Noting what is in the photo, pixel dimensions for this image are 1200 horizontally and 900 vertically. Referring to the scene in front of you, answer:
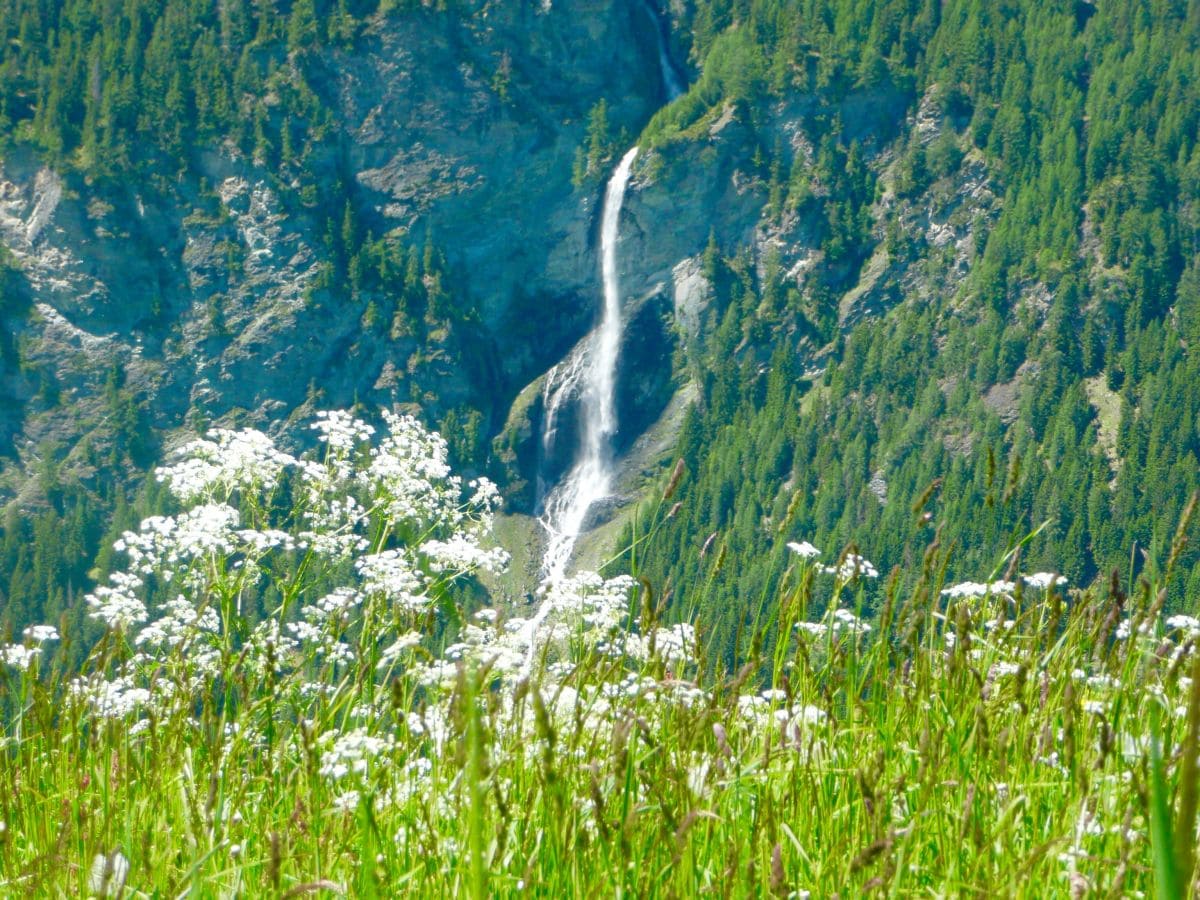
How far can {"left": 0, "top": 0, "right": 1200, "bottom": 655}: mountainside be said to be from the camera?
158000 mm

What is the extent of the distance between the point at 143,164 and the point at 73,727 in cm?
19542

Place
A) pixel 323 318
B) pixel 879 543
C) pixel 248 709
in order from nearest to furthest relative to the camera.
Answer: pixel 248 709
pixel 879 543
pixel 323 318

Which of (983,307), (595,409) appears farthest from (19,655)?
(983,307)

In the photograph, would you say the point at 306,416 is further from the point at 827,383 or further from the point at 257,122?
the point at 827,383

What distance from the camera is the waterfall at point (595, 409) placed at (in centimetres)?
15500

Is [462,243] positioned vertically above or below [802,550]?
above

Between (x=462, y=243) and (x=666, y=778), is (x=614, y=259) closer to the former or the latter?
(x=462, y=243)

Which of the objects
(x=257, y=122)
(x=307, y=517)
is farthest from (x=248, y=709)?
(x=257, y=122)

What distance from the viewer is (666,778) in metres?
2.95

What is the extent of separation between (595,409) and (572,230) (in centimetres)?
2925

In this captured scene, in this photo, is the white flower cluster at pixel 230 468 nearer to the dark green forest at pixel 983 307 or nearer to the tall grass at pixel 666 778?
the tall grass at pixel 666 778

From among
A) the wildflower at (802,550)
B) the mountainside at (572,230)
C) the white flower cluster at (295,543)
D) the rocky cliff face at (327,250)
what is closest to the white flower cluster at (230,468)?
the white flower cluster at (295,543)

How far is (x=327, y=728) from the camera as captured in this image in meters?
Result: 4.26

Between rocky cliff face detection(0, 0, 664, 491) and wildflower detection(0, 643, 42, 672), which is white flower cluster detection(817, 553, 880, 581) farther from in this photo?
rocky cliff face detection(0, 0, 664, 491)
